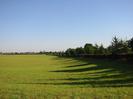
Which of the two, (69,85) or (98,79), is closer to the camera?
(69,85)

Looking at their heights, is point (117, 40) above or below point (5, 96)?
above

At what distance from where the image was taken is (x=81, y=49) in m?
176

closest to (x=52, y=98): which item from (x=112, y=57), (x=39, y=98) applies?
(x=39, y=98)

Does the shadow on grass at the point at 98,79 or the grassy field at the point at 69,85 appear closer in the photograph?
the grassy field at the point at 69,85

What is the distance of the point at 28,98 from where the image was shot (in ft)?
38.8

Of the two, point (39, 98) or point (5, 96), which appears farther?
point (5, 96)

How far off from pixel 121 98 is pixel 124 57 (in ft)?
179

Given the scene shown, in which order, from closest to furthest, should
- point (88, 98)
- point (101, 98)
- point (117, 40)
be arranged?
point (101, 98) < point (88, 98) < point (117, 40)

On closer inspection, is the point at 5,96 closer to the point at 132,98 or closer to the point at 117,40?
the point at 132,98

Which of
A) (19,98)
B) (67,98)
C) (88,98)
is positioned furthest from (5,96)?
(88,98)

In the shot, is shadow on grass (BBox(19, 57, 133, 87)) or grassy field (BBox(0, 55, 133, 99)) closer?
grassy field (BBox(0, 55, 133, 99))

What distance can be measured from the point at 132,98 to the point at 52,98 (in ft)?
13.9

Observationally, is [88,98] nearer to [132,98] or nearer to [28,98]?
[132,98]

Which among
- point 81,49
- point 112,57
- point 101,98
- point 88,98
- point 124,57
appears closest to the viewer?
point 101,98
